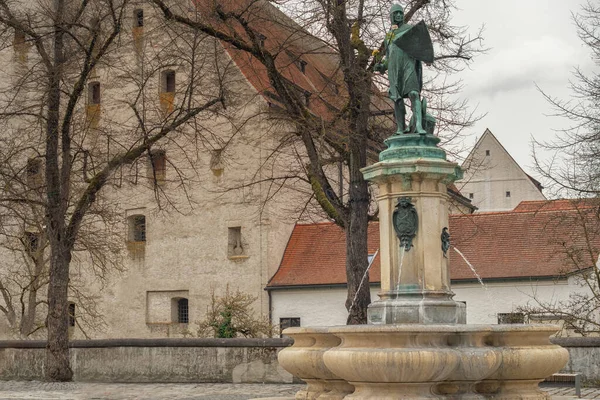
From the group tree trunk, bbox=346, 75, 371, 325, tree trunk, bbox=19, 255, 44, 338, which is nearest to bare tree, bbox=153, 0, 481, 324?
tree trunk, bbox=346, 75, 371, 325

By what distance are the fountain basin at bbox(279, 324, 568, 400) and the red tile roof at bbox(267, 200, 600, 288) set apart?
18537 mm

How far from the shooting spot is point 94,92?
35.6 m

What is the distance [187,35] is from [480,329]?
1252 centimetres

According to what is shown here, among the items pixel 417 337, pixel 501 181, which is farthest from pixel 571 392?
pixel 501 181

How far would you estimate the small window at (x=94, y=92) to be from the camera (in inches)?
1389

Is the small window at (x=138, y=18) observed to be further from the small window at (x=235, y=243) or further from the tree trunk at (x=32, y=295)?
the tree trunk at (x=32, y=295)

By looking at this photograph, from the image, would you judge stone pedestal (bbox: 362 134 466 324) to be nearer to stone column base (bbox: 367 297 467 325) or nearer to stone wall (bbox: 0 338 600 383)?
stone column base (bbox: 367 297 467 325)

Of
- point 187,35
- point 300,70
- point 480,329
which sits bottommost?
point 480,329

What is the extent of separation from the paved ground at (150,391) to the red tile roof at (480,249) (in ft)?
39.0

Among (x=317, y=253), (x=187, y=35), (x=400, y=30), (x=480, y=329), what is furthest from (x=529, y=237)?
(x=480, y=329)

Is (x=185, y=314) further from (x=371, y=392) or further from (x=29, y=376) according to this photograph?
(x=371, y=392)

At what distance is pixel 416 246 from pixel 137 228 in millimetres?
25442

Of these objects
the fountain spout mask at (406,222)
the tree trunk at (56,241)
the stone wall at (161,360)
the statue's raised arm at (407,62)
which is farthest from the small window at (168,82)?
the fountain spout mask at (406,222)

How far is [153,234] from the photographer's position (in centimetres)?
3428
